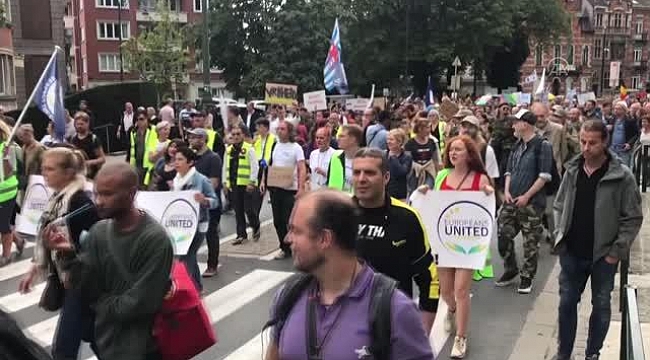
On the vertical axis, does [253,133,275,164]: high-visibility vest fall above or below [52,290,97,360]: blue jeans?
above

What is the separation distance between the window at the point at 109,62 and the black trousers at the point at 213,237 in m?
65.3

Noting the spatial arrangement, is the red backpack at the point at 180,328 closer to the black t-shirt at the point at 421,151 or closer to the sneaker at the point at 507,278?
the sneaker at the point at 507,278

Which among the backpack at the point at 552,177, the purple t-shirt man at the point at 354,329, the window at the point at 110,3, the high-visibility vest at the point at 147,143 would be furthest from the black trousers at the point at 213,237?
the window at the point at 110,3

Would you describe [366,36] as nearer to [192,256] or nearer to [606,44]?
[192,256]

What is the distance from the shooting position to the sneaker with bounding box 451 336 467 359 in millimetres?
5695

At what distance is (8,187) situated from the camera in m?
8.84

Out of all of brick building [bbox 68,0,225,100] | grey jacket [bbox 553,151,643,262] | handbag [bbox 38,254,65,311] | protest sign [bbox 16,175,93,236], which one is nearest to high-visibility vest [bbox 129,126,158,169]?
protest sign [bbox 16,175,93,236]

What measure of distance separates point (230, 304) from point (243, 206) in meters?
2.88

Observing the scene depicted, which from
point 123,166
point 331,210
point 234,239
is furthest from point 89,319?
point 234,239

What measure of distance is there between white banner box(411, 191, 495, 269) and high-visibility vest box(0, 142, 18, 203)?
544 centimetres

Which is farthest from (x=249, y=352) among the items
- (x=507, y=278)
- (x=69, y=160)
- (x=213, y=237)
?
(x=507, y=278)

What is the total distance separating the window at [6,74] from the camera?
36.6 meters

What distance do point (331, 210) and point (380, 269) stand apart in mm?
1602

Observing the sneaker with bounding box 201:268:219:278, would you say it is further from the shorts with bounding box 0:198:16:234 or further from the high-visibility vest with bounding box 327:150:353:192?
the shorts with bounding box 0:198:16:234
